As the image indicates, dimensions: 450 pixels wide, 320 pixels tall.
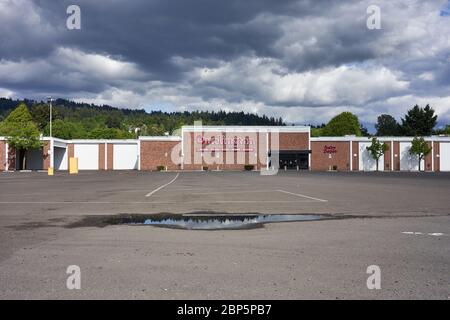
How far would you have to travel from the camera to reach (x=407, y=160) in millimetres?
93312

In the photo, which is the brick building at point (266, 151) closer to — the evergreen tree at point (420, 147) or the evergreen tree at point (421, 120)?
the evergreen tree at point (420, 147)

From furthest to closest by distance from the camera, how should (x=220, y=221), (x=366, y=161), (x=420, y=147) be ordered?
1. (x=366, y=161)
2. (x=420, y=147)
3. (x=220, y=221)

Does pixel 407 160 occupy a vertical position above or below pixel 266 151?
below

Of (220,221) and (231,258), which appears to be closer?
(231,258)

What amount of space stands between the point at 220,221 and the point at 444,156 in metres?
91.7

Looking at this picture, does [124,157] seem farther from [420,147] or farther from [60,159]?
[420,147]

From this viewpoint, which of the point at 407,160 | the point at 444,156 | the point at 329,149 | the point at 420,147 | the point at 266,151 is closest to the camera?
the point at 420,147

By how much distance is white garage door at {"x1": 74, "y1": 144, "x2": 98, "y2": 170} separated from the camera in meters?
97.4

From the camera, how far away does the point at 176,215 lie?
14.4 meters

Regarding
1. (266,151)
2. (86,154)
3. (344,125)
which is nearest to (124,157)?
(86,154)

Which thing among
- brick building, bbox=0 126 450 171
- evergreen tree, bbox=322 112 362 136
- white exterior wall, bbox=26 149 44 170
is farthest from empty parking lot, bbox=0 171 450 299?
evergreen tree, bbox=322 112 362 136

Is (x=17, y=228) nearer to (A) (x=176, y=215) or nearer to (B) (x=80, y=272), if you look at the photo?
(A) (x=176, y=215)

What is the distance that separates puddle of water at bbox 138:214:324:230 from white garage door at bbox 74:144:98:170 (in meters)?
87.5

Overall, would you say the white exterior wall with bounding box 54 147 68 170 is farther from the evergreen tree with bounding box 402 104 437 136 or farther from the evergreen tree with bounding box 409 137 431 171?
the evergreen tree with bounding box 402 104 437 136
